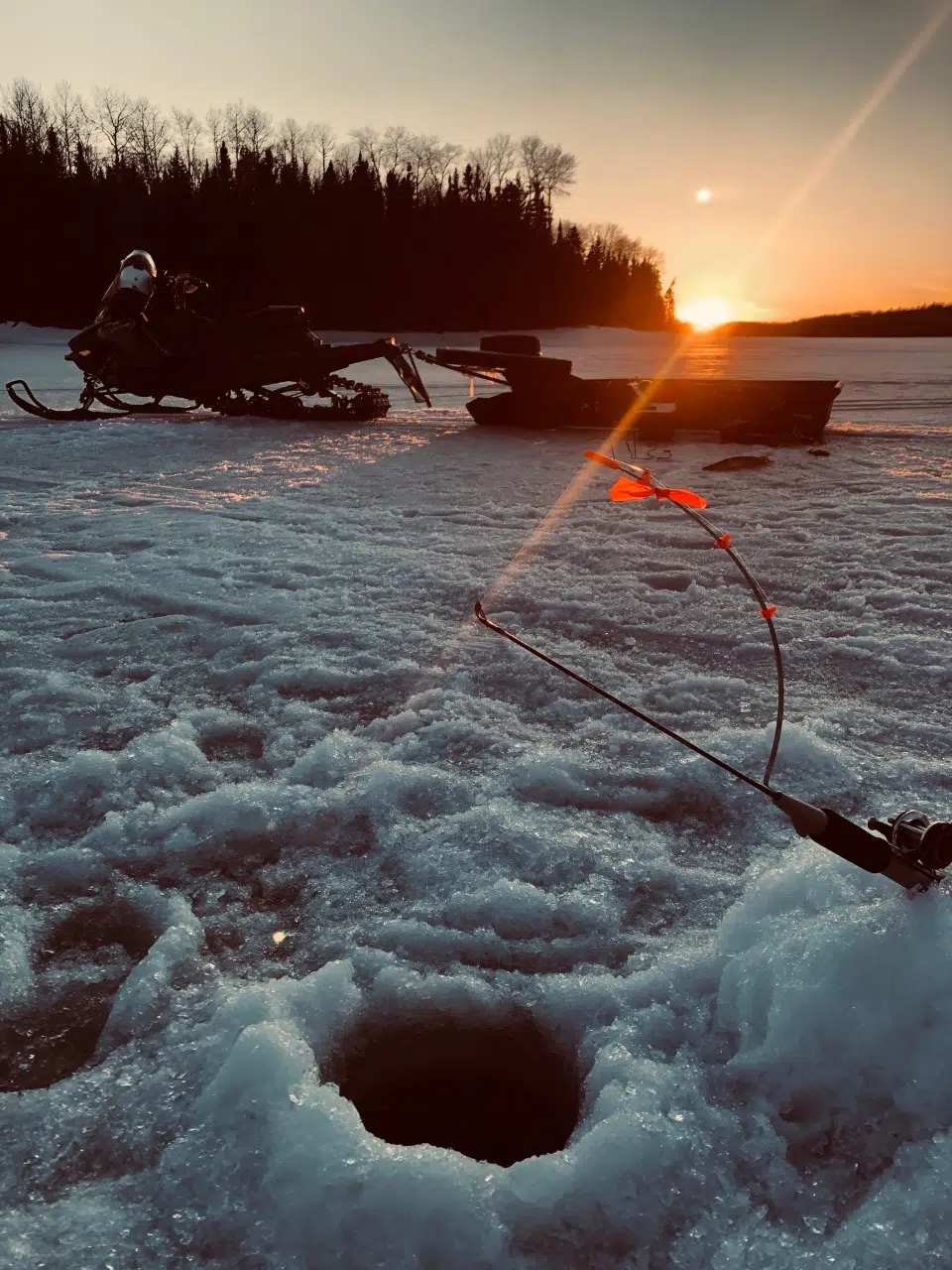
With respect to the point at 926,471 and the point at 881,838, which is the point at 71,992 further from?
the point at 926,471

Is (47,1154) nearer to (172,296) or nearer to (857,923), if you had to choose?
(857,923)

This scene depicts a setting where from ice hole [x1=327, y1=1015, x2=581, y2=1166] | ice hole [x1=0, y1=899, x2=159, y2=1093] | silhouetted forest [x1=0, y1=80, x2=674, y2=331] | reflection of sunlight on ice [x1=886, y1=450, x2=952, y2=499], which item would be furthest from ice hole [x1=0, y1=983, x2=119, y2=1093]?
silhouetted forest [x1=0, y1=80, x2=674, y2=331]

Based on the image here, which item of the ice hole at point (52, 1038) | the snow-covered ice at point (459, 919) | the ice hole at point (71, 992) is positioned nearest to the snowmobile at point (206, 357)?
the snow-covered ice at point (459, 919)

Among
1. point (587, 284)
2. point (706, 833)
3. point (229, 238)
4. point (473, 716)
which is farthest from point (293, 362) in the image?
point (587, 284)

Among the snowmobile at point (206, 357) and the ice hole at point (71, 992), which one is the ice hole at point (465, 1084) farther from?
the snowmobile at point (206, 357)

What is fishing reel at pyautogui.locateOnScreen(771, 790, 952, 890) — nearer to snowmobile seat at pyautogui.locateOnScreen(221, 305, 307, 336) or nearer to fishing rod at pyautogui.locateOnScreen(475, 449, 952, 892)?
fishing rod at pyautogui.locateOnScreen(475, 449, 952, 892)

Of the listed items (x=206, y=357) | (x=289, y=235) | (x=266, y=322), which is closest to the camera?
(x=266, y=322)

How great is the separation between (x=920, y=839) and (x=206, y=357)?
36.6 feet

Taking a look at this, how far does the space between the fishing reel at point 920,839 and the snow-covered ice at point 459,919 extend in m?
0.13

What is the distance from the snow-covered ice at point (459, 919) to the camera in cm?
124

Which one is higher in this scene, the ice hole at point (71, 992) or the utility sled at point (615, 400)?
the utility sled at point (615, 400)

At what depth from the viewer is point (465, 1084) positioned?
1506 millimetres

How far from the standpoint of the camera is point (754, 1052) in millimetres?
1464

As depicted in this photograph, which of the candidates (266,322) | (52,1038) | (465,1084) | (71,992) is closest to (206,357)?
(266,322)
